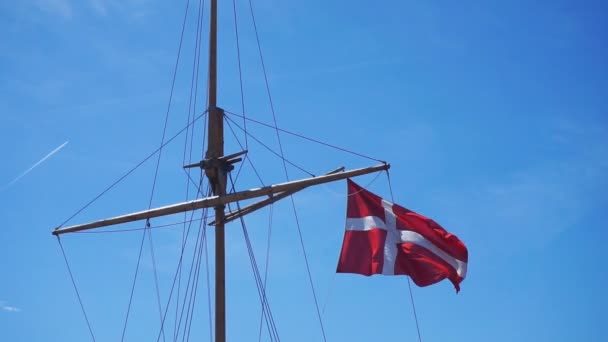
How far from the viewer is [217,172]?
3334 centimetres

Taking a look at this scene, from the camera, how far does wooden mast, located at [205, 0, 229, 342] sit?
30.5m

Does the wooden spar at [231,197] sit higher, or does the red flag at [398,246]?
the wooden spar at [231,197]

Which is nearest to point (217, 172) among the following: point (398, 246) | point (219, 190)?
point (219, 190)

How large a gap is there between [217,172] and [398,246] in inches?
279

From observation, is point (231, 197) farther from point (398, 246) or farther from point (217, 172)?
point (398, 246)

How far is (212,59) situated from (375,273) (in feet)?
34.8

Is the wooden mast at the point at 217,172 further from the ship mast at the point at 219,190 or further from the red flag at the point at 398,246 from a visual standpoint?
the red flag at the point at 398,246

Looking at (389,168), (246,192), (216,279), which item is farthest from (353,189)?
(216,279)

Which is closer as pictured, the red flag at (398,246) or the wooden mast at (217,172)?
the wooden mast at (217,172)

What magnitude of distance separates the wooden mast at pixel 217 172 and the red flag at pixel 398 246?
410cm

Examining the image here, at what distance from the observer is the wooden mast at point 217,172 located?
3047 centimetres

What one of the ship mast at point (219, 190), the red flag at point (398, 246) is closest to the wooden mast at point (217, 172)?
Answer: the ship mast at point (219, 190)

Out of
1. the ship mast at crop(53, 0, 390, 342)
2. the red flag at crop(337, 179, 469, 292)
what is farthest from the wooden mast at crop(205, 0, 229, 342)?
the red flag at crop(337, 179, 469, 292)

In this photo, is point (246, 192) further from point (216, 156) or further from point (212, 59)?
point (212, 59)
